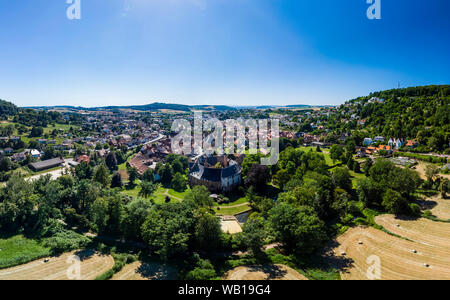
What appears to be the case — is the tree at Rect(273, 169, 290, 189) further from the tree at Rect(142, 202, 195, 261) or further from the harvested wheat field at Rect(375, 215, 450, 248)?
the tree at Rect(142, 202, 195, 261)

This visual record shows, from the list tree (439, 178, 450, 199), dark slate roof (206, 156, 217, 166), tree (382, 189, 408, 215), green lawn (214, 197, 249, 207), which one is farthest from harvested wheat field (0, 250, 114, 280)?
tree (439, 178, 450, 199)

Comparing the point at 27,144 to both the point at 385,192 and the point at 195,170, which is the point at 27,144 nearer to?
the point at 195,170

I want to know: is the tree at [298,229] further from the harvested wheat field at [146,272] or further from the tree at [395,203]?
the tree at [395,203]

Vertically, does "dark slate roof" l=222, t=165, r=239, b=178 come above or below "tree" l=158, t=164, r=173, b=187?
above

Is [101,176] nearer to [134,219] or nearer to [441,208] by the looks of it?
[134,219]
